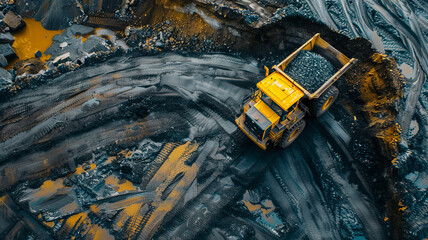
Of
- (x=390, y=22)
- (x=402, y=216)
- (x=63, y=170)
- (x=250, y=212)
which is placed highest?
(x=390, y=22)

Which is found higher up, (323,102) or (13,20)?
(13,20)

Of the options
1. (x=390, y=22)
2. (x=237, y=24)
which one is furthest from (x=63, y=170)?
(x=390, y=22)

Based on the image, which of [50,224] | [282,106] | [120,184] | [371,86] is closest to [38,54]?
[120,184]

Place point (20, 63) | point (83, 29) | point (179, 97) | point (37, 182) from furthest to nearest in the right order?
1. point (83, 29)
2. point (20, 63)
3. point (179, 97)
4. point (37, 182)

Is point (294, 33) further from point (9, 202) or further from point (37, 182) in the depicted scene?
point (9, 202)

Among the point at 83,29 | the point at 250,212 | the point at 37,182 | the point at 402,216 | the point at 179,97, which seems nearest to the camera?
the point at 402,216

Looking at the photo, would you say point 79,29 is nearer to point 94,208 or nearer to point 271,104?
point 94,208

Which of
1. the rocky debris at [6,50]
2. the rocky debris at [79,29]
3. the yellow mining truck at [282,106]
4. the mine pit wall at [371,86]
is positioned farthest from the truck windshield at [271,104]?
the rocky debris at [6,50]
